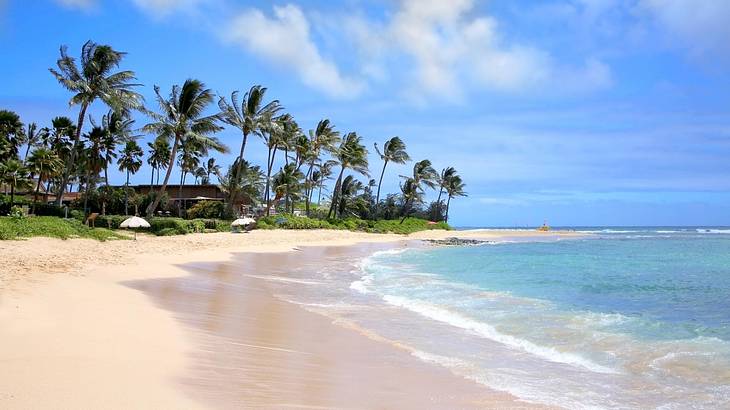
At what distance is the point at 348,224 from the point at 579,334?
143ft

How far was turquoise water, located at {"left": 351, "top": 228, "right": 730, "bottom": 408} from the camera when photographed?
579cm

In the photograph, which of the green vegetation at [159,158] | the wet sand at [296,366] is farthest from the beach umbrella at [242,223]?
the wet sand at [296,366]

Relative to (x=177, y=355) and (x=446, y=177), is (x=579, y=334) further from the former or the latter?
(x=446, y=177)

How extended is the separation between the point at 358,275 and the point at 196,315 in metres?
9.34

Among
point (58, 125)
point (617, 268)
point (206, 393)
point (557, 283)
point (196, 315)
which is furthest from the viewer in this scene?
point (58, 125)

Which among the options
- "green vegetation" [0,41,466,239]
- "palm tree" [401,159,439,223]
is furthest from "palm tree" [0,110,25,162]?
"palm tree" [401,159,439,223]

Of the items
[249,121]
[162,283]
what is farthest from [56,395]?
[249,121]

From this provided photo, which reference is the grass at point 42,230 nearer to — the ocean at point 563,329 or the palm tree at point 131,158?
the ocean at point 563,329

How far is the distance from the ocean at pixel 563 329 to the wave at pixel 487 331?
21 mm

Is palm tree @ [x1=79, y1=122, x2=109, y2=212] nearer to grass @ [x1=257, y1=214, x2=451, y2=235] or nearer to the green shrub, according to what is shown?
the green shrub

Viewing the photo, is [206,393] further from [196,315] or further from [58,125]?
[58,125]

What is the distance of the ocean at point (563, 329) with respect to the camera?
5.85m

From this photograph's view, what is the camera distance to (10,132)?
3781 centimetres

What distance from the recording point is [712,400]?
17.8 feet
